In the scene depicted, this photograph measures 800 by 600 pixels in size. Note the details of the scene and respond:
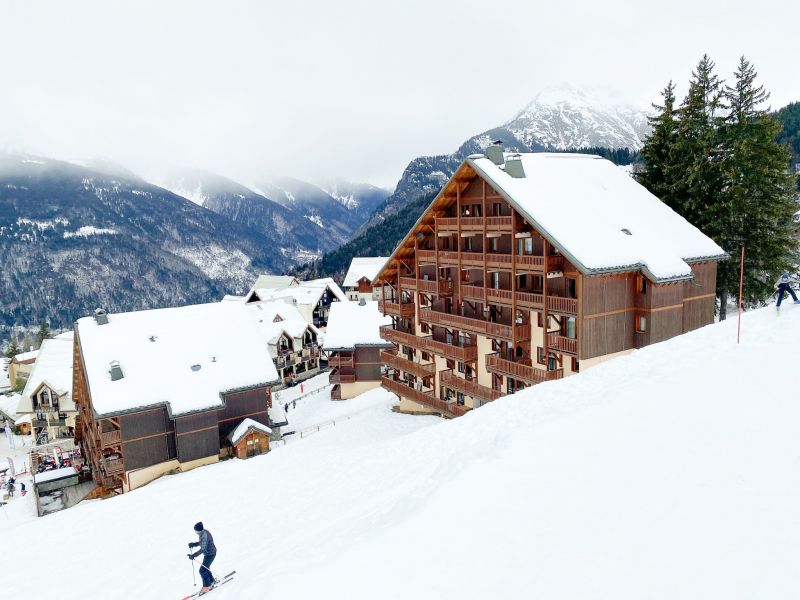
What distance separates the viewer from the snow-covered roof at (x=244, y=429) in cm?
3875

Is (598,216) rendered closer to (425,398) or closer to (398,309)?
(398,309)

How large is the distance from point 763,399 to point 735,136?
101 ft

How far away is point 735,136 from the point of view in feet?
121

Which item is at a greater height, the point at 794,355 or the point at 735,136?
the point at 735,136

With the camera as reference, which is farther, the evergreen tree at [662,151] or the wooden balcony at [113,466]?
the evergreen tree at [662,151]

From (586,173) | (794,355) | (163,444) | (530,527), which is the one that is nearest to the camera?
(530,527)

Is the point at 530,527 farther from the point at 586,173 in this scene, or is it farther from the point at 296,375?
the point at 296,375

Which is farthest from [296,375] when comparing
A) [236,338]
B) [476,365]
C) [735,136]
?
[735,136]

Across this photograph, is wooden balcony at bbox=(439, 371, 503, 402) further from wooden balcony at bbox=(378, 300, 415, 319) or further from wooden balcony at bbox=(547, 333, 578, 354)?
wooden balcony at bbox=(378, 300, 415, 319)

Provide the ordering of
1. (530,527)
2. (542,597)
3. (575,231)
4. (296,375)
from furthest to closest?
(296,375)
(575,231)
(530,527)
(542,597)

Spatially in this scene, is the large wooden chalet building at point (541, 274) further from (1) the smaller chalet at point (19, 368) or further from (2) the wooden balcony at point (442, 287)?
(1) the smaller chalet at point (19, 368)

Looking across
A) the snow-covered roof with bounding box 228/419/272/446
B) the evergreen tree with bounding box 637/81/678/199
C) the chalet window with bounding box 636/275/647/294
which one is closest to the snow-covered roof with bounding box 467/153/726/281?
the chalet window with bounding box 636/275/647/294

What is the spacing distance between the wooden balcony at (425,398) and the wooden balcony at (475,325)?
228 inches

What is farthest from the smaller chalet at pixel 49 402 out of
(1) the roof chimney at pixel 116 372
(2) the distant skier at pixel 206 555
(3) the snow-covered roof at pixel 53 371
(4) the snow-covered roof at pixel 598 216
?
(2) the distant skier at pixel 206 555
